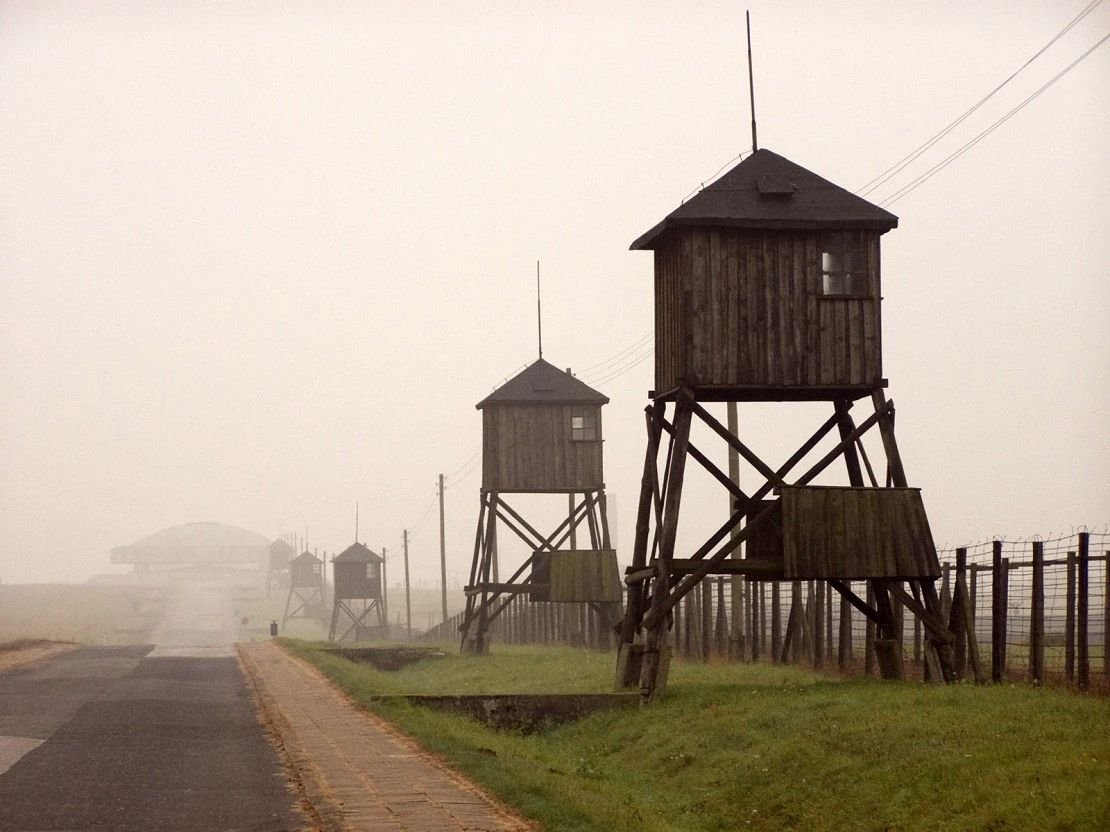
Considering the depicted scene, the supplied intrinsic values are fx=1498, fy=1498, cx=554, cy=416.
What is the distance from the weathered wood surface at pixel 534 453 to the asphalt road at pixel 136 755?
12657 millimetres

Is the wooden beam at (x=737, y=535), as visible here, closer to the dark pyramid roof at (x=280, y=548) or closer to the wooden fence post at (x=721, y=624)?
the wooden fence post at (x=721, y=624)

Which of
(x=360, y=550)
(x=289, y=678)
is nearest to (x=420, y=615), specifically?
(x=360, y=550)

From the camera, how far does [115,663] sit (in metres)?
35.0

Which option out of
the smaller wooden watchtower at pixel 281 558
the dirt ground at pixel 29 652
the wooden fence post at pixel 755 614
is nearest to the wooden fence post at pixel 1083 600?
the wooden fence post at pixel 755 614

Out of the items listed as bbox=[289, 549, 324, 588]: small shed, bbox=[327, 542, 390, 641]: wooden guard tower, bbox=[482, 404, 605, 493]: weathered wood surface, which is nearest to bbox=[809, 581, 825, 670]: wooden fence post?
bbox=[482, 404, 605, 493]: weathered wood surface

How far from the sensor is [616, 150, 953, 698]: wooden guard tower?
23.4 m

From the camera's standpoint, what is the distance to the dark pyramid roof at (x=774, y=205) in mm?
24219

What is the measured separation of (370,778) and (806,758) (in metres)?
4.94

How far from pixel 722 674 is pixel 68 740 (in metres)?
12.1

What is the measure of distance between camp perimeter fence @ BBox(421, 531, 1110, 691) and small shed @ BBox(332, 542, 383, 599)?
39.6m

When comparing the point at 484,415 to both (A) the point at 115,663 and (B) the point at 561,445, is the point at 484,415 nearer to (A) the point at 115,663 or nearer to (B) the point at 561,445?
(B) the point at 561,445

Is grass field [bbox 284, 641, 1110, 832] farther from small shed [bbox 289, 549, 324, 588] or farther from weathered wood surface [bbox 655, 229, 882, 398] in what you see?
small shed [bbox 289, 549, 324, 588]

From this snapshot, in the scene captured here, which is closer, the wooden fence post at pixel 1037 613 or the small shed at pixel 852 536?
the wooden fence post at pixel 1037 613

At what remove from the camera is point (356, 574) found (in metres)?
88.6
